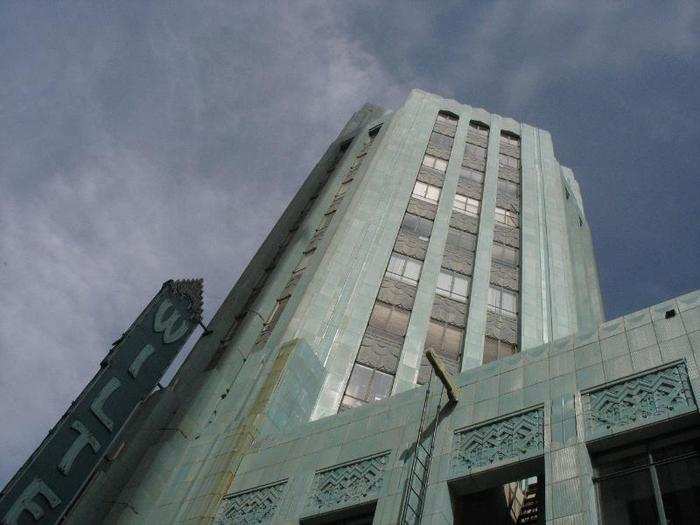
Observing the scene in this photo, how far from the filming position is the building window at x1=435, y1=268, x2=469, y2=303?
28.9 m

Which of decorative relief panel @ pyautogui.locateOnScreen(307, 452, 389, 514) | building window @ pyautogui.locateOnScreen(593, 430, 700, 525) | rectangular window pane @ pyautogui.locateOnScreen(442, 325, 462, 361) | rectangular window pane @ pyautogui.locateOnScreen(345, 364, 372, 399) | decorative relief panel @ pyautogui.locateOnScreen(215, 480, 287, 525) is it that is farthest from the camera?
rectangular window pane @ pyautogui.locateOnScreen(442, 325, 462, 361)

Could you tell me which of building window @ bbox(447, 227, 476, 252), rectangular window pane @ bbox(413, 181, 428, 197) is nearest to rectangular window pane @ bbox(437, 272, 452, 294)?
building window @ bbox(447, 227, 476, 252)

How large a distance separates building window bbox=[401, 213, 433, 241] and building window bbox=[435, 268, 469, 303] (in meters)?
2.57

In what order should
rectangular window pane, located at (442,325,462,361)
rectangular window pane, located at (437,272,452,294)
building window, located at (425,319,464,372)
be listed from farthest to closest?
rectangular window pane, located at (437,272,452,294)
rectangular window pane, located at (442,325,462,361)
building window, located at (425,319,464,372)

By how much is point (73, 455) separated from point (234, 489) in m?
4.56

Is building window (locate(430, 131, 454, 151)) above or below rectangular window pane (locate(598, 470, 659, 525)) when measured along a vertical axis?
above

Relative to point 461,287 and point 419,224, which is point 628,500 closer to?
point 461,287

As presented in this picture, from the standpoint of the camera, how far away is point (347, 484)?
1509 cm

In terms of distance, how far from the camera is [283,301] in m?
27.2

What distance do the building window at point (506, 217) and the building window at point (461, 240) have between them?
290 centimetres

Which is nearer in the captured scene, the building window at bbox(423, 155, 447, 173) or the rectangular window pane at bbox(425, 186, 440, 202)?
the rectangular window pane at bbox(425, 186, 440, 202)

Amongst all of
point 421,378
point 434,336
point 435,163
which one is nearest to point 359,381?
→ point 421,378

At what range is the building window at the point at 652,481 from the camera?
1074 centimetres

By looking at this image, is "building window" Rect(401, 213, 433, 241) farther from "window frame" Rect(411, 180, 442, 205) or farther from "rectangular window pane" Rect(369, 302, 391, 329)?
"rectangular window pane" Rect(369, 302, 391, 329)
